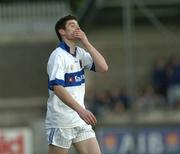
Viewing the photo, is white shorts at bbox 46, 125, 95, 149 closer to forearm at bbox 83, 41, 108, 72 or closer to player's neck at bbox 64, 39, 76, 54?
forearm at bbox 83, 41, 108, 72

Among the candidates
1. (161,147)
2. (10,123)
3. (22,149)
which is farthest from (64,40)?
(10,123)

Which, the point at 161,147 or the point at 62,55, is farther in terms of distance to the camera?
the point at 161,147

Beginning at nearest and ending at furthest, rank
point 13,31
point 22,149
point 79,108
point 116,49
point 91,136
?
point 79,108, point 91,136, point 22,149, point 13,31, point 116,49

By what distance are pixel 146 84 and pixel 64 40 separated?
13.8 m

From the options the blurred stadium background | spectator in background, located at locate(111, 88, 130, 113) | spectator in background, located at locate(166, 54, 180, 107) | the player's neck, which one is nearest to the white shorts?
the player's neck

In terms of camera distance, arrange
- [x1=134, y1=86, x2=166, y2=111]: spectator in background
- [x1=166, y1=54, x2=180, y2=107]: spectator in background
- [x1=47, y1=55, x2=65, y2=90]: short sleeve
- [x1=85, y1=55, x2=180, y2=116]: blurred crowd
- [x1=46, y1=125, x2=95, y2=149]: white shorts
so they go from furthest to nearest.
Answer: [x1=166, y1=54, x2=180, y2=107]: spectator in background < [x1=134, y1=86, x2=166, y2=111]: spectator in background < [x1=85, y1=55, x2=180, y2=116]: blurred crowd < [x1=46, y1=125, x2=95, y2=149]: white shorts < [x1=47, y1=55, x2=65, y2=90]: short sleeve

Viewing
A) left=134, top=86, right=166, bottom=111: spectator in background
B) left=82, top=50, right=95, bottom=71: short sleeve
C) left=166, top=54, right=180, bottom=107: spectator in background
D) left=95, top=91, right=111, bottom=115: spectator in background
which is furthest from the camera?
left=166, top=54, right=180, bottom=107: spectator in background

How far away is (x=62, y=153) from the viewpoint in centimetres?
811

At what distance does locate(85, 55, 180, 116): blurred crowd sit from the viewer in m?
19.2

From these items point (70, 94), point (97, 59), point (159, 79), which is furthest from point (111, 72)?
point (70, 94)

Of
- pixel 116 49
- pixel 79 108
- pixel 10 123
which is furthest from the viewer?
pixel 116 49

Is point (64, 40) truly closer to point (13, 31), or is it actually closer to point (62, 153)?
point (62, 153)

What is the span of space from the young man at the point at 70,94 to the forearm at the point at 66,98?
0.12 m

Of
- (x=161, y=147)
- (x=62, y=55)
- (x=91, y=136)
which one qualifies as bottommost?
(x=161, y=147)
